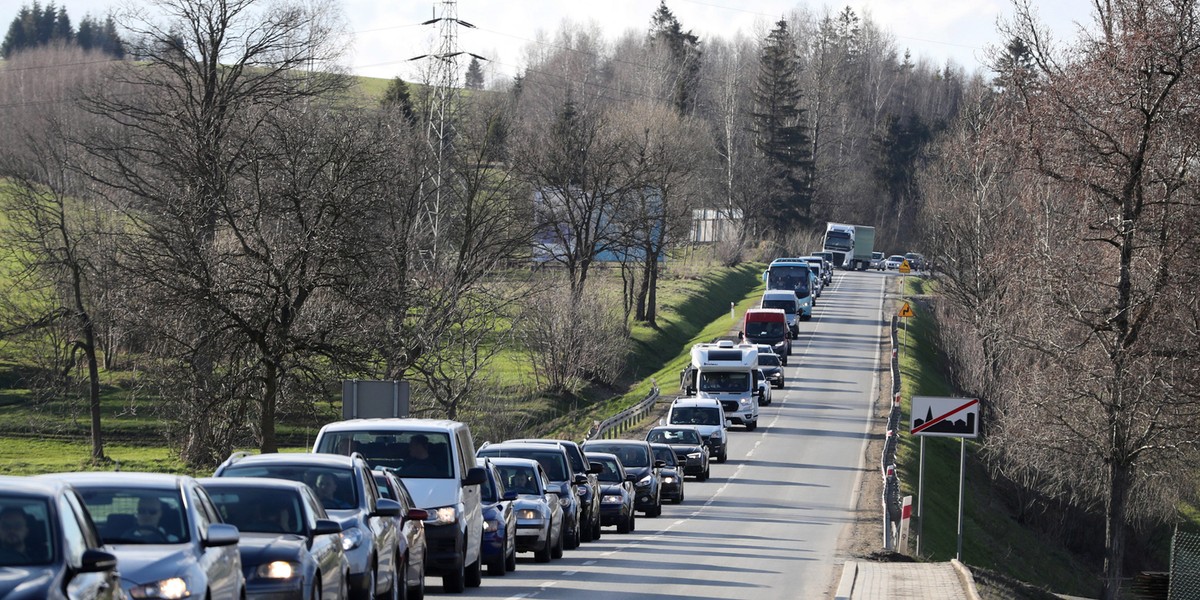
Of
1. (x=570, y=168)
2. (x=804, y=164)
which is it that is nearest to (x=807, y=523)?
(x=570, y=168)

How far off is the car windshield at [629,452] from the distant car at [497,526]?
45.6 ft

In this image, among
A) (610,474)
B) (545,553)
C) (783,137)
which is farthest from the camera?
(783,137)

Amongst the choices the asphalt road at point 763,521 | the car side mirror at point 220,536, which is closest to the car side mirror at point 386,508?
the asphalt road at point 763,521

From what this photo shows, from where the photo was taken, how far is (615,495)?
30.9 m

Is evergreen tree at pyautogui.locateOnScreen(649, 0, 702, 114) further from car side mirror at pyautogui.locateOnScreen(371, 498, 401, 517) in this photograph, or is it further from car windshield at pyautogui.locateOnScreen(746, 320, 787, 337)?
car side mirror at pyautogui.locateOnScreen(371, 498, 401, 517)

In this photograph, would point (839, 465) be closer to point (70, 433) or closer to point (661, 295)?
point (70, 433)

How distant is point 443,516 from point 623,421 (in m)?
37.3

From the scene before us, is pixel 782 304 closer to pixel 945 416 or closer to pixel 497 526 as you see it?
pixel 945 416

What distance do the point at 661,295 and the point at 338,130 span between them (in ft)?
195

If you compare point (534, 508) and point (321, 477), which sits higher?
point (321, 477)

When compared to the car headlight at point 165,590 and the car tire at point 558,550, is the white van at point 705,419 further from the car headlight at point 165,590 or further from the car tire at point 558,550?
the car headlight at point 165,590

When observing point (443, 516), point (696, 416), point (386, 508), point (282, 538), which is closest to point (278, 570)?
point (282, 538)

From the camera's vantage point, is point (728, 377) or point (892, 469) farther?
point (728, 377)

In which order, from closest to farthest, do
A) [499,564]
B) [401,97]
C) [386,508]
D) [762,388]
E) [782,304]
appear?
[386,508] → [499,564] → [762,388] → [782,304] → [401,97]
